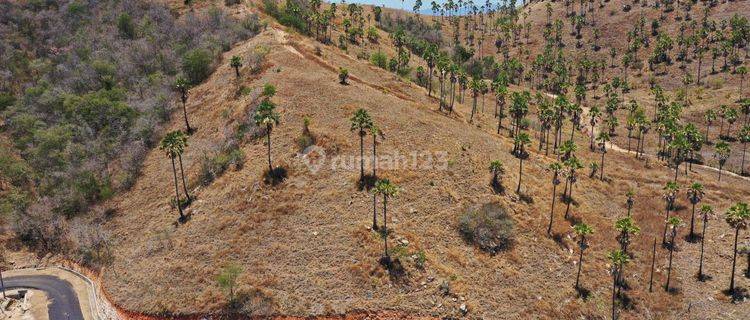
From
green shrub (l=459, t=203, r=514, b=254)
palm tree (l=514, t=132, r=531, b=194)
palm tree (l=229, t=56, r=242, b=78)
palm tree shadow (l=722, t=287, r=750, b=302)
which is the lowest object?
palm tree shadow (l=722, t=287, r=750, b=302)

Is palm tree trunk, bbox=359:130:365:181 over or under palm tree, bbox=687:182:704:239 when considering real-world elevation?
over

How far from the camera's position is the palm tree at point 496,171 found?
79.8 m

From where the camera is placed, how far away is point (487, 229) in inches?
2763

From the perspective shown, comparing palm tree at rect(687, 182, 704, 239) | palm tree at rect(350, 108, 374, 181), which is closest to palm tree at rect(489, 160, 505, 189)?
palm tree at rect(350, 108, 374, 181)

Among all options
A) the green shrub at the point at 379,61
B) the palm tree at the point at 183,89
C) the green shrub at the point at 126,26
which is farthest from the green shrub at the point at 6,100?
the green shrub at the point at 379,61

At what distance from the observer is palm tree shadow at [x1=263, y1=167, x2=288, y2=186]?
75.1 m

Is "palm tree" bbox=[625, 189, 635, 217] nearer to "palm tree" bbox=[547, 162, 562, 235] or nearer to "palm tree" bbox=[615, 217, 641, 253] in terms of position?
"palm tree" bbox=[547, 162, 562, 235]

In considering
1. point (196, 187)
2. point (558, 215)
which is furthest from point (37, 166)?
point (558, 215)

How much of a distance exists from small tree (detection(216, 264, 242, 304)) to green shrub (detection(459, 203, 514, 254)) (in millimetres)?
30400

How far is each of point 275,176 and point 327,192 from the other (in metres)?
8.63

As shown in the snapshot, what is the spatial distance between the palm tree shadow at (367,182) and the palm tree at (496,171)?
749 inches

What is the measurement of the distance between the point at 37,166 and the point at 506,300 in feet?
268

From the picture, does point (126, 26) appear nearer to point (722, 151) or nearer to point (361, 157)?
point (361, 157)

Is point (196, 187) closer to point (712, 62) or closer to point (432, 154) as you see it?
point (432, 154)
